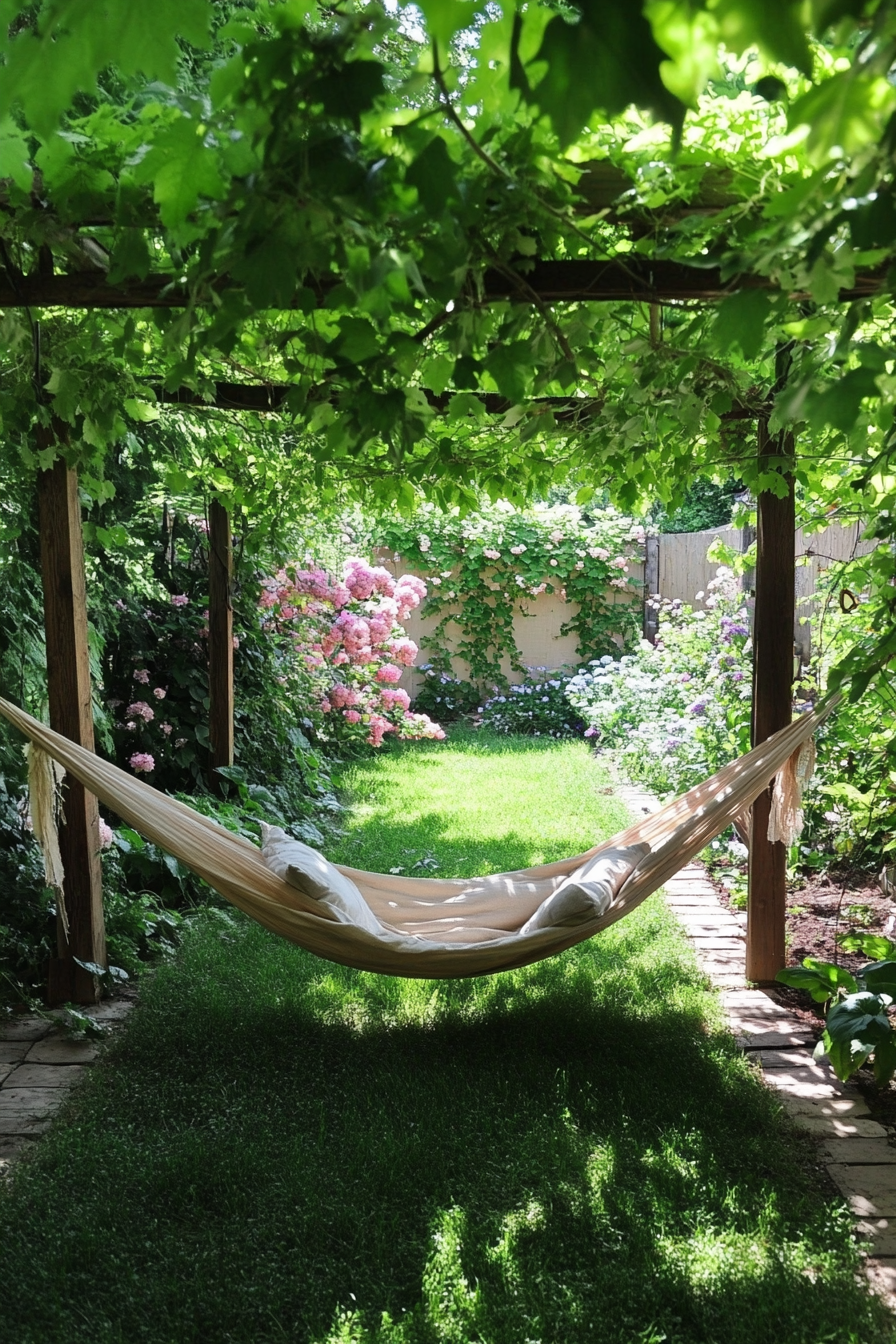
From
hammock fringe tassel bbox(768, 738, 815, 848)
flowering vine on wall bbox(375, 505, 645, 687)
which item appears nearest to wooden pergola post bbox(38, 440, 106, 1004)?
hammock fringe tassel bbox(768, 738, 815, 848)

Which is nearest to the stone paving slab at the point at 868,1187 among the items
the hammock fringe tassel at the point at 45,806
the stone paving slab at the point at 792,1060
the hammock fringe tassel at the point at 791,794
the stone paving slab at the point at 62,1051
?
the stone paving slab at the point at 792,1060

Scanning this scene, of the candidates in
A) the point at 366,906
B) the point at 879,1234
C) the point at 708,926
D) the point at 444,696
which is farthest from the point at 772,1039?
the point at 444,696

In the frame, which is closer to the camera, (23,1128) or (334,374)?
(334,374)

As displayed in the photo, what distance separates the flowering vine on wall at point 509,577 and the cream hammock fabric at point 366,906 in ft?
18.1

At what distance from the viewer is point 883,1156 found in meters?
2.06

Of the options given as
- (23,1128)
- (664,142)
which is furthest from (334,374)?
(23,1128)

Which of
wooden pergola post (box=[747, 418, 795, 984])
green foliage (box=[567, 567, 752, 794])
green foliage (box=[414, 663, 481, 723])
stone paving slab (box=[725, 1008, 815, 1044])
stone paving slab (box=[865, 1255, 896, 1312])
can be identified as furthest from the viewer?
green foliage (box=[414, 663, 481, 723])

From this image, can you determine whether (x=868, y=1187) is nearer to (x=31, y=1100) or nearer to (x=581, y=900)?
(x=581, y=900)

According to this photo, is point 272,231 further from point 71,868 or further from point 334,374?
point 71,868

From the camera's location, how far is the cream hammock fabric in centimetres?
242

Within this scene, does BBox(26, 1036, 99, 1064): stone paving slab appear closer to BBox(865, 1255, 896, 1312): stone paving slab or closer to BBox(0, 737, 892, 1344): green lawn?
BBox(0, 737, 892, 1344): green lawn

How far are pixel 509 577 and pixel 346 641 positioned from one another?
9.03 ft

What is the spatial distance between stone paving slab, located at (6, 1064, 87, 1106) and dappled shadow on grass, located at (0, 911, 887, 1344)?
0.09 metres

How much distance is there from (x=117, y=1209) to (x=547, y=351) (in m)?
1.64
